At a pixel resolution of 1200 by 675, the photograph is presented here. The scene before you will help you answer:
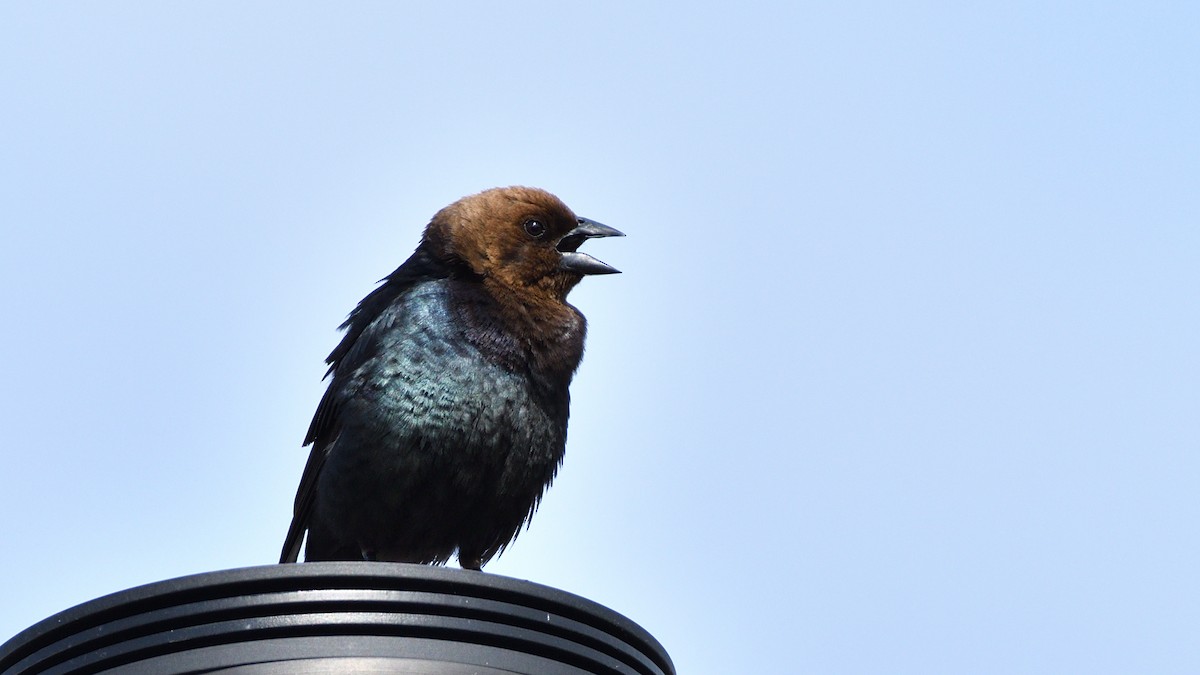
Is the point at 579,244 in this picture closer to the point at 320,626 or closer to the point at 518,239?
the point at 518,239

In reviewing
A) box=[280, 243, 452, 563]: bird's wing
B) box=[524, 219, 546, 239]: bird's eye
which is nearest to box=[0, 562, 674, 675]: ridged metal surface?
box=[280, 243, 452, 563]: bird's wing

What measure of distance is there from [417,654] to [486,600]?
20cm

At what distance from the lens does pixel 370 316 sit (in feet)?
19.6

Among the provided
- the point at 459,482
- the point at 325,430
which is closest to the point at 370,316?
the point at 325,430

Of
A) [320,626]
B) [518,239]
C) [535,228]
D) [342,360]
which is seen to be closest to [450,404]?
[342,360]

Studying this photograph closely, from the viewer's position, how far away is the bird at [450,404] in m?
5.43

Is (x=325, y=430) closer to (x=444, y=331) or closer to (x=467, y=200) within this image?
(x=444, y=331)

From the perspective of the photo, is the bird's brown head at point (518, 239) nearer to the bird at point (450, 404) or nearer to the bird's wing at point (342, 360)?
the bird at point (450, 404)

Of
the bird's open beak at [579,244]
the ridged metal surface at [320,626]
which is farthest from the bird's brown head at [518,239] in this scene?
the ridged metal surface at [320,626]

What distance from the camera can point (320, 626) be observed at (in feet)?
9.93

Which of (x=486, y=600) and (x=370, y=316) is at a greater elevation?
(x=370, y=316)

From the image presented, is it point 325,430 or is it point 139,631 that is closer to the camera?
point 139,631

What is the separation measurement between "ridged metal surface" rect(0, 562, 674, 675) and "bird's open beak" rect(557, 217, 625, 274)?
117 inches

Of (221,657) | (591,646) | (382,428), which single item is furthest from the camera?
(382,428)
